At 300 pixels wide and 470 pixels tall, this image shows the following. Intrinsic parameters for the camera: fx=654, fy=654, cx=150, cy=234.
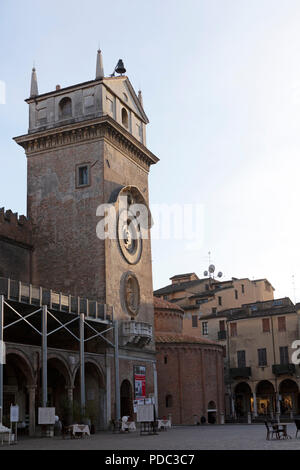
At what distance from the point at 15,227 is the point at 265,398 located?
35079 millimetres

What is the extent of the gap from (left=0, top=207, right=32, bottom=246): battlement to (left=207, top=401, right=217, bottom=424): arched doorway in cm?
2068

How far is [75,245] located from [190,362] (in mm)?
15533

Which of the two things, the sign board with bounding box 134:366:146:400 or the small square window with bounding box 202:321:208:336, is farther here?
the small square window with bounding box 202:321:208:336

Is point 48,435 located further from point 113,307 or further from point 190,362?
point 190,362

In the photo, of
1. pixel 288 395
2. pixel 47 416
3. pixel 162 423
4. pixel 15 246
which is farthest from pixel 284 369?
pixel 47 416

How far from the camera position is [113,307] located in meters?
40.0

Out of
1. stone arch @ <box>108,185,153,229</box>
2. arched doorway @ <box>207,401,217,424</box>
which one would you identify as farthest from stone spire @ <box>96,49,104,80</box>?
arched doorway @ <box>207,401,217,424</box>

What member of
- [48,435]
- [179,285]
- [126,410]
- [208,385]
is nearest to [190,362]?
[208,385]

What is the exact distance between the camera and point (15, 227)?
40969mm

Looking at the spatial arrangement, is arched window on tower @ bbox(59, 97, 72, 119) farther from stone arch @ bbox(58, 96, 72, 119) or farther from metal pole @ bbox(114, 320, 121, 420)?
metal pole @ bbox(114, 320, 121, 420)

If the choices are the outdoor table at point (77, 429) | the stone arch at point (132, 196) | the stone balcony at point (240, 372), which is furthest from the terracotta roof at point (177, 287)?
the outdoor table at point (77, 429)

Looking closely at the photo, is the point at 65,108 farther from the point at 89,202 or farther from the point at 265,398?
the point at 265,398

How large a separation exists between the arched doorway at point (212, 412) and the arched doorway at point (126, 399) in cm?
1146

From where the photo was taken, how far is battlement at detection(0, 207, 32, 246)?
130 ft
